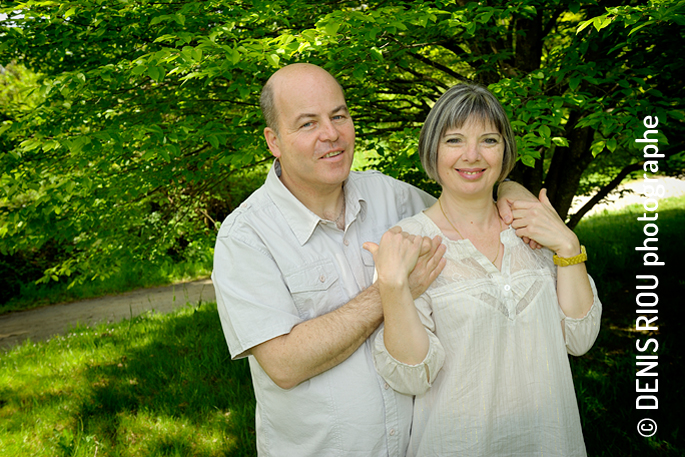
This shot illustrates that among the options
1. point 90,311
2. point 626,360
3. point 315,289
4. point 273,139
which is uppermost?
point 273,139

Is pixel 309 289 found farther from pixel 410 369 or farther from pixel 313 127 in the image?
pixel 313 127

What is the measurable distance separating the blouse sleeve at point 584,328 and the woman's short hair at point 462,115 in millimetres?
651

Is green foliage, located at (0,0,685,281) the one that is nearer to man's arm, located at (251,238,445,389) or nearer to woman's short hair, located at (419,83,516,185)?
woman's short hair, located at (419,83,516,185)

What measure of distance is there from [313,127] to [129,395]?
132 inches

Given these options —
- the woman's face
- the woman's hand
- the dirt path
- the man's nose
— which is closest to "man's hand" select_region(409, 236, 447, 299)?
the woman's face

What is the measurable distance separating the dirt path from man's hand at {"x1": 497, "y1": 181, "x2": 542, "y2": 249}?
18.1ft

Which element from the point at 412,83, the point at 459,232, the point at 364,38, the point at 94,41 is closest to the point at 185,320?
the point at 94,41

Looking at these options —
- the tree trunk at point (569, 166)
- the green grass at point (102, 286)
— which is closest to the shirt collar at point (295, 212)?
the tree trunk at point (569, 166)

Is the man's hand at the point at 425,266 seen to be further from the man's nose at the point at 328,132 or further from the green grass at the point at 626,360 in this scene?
the green grass at the point at 626,360

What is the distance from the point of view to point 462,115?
1886 mm

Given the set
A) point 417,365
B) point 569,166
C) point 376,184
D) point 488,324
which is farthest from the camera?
point 569,166

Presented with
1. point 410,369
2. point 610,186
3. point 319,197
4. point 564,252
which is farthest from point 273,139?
point 610,186

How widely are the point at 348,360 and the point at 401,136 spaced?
193cm

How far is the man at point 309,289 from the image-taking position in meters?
1.86
